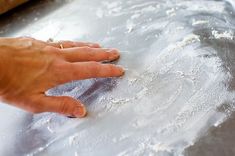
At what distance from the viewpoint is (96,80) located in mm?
939

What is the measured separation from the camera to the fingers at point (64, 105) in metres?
0.86

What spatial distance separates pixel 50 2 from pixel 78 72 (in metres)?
0.60

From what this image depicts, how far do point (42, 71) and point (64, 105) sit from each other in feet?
0.35

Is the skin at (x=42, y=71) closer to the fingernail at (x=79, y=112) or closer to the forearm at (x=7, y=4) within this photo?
the fingernail at (x=79, y=112)

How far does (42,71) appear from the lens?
2.89 feet

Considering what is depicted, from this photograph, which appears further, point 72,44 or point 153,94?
point 72,44

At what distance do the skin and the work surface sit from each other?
4 cm

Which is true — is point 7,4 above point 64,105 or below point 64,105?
above

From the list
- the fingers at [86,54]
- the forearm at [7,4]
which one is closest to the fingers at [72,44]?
the fingers at [86,54]

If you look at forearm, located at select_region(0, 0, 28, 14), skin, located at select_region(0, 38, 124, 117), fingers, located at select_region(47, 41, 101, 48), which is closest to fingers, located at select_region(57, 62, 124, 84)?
skin, located at select_region(0, 38, 124, 117)

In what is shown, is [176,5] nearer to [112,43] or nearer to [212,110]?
[112,43]

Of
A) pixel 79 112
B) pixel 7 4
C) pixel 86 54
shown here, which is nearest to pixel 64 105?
pixel 79 112

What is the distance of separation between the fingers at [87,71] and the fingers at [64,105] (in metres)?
0.06

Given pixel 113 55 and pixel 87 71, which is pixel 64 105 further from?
pixel 113 55
